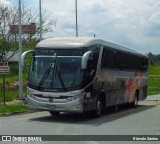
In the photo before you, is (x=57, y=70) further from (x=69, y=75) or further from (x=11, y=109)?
(x=11, y=109)

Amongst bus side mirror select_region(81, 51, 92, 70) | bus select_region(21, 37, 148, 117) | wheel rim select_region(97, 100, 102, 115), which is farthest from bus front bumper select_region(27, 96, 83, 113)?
wheel rim select_region(97, 100, 102, 115)

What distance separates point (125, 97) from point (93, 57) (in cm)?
680

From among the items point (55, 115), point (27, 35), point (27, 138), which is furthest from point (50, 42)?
point (27, 35)

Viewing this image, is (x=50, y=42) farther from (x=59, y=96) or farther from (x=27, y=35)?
(x=27, y=35)

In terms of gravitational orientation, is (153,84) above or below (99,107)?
below

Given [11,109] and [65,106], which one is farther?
[11,109]

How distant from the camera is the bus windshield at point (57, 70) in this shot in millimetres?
17916

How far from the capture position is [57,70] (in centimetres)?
1808

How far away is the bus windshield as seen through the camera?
1792cm

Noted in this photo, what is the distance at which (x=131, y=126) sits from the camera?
16.4 meters

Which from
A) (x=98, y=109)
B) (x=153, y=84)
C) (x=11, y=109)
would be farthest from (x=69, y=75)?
(x=153, y=84)

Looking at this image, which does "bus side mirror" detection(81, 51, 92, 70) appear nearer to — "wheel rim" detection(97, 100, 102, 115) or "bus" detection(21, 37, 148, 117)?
"bus" detection(21, 37, 148, 117)

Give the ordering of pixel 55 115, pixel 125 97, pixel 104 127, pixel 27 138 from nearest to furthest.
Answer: pixel 27 138
pixel 104 127
pixel 55 115
pixel 125 97

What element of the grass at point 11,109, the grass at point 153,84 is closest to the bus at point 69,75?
the grass at point 11,109
